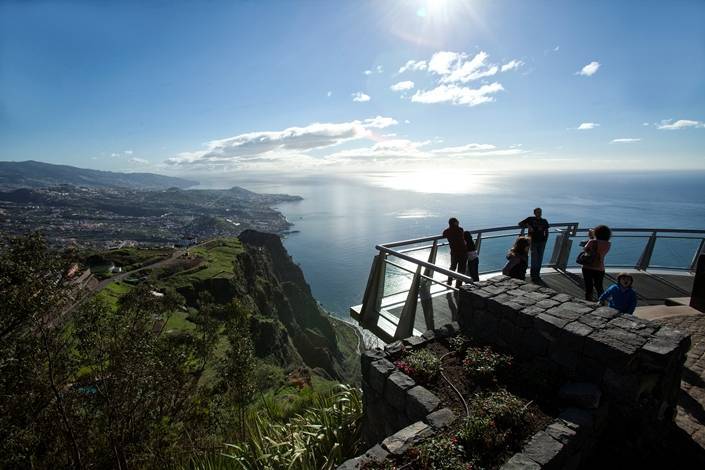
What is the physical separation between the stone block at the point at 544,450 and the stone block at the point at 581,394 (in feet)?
2.04

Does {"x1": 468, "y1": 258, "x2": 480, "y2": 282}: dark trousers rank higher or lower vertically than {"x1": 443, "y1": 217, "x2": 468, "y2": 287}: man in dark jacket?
lower

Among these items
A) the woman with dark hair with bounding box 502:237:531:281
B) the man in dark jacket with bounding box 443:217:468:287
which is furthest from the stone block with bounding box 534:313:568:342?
the man in dark jacket with bounding box 443:217:468:287

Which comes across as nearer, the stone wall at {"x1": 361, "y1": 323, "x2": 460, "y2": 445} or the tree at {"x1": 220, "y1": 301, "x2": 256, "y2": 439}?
the stone wall at {"x1": 361, "y1": 323, "x2": 460, "y2": 445}

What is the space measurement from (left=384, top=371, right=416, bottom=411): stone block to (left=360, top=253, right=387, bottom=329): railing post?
2.61 meters

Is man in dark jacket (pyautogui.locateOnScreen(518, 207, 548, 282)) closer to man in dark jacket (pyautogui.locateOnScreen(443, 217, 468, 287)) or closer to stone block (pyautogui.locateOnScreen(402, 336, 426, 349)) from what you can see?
man in dark jacket (pyautogui.locateOnScreen(443, 217, 468, 287))

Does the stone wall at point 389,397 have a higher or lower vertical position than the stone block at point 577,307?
lower

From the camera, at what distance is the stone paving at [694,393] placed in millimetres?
3598

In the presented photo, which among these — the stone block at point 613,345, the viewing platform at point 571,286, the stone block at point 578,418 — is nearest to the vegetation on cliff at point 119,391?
the viewing platform at point 571,286

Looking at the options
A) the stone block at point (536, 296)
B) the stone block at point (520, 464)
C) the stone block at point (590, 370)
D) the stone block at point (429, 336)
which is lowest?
the stone block at point (520, 464)

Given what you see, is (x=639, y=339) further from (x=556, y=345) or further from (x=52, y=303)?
(x=52, y=303)

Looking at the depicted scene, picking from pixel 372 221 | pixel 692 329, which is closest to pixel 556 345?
pixel 692 329

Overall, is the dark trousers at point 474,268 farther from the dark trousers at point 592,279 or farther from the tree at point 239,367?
the tree at point 239,367

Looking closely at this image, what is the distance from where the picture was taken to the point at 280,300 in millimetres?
70562

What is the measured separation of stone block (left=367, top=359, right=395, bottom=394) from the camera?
13.1 ft
